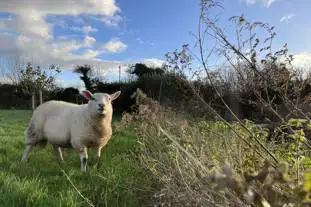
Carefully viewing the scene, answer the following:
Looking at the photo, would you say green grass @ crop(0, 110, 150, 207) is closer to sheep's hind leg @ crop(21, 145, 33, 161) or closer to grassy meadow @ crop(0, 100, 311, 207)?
grassy meadow @ crop(0, 100, 311, 207)

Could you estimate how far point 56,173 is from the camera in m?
6.70

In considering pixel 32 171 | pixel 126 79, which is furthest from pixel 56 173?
pixel 126 79

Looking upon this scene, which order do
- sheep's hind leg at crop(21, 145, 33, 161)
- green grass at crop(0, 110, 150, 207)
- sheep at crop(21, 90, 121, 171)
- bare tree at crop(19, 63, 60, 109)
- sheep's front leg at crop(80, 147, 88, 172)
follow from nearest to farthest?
green grass at crop(0, 110, 150, 207)
sheep's front leg at crop(80, 147, 88, 172)
sheep at crop(21, 90, 121, 171)
sheep's hind leg at crop(21, 145, 33, 161)
bare tree at crop(19, 63, 60, 109)

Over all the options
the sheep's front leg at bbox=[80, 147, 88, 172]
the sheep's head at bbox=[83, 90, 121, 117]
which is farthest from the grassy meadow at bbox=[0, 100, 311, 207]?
the sheep's head at bbox=[83, 90, 121, 117]

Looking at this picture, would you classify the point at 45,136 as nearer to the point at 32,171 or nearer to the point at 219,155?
the point at 32,171

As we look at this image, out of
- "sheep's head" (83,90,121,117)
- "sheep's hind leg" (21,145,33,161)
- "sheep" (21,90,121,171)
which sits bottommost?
"sheep's hind leg" (21,145,33,161)

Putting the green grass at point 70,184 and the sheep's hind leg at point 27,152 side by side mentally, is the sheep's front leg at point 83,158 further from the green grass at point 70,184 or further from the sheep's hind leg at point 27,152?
the sheep's hind leg at point 27,152

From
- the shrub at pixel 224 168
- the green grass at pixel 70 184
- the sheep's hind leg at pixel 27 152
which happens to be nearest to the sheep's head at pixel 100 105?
the shrub at pixel 224 168

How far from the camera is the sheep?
7.28 meters

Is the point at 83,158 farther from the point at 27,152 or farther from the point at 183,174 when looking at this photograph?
the point at 183,174

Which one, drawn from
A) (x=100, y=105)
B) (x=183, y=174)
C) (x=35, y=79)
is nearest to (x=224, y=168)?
(x=183, y=174)

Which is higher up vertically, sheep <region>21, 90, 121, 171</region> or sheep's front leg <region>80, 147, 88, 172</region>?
sheep <region>21, 90, 121, 171</region>

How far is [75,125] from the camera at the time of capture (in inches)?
295

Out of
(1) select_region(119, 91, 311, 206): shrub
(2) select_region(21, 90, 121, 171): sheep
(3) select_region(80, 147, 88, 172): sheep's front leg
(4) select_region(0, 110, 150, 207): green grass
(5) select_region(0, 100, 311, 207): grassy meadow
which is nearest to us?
(1) select_region(119, 91, 311, 206): shrub
